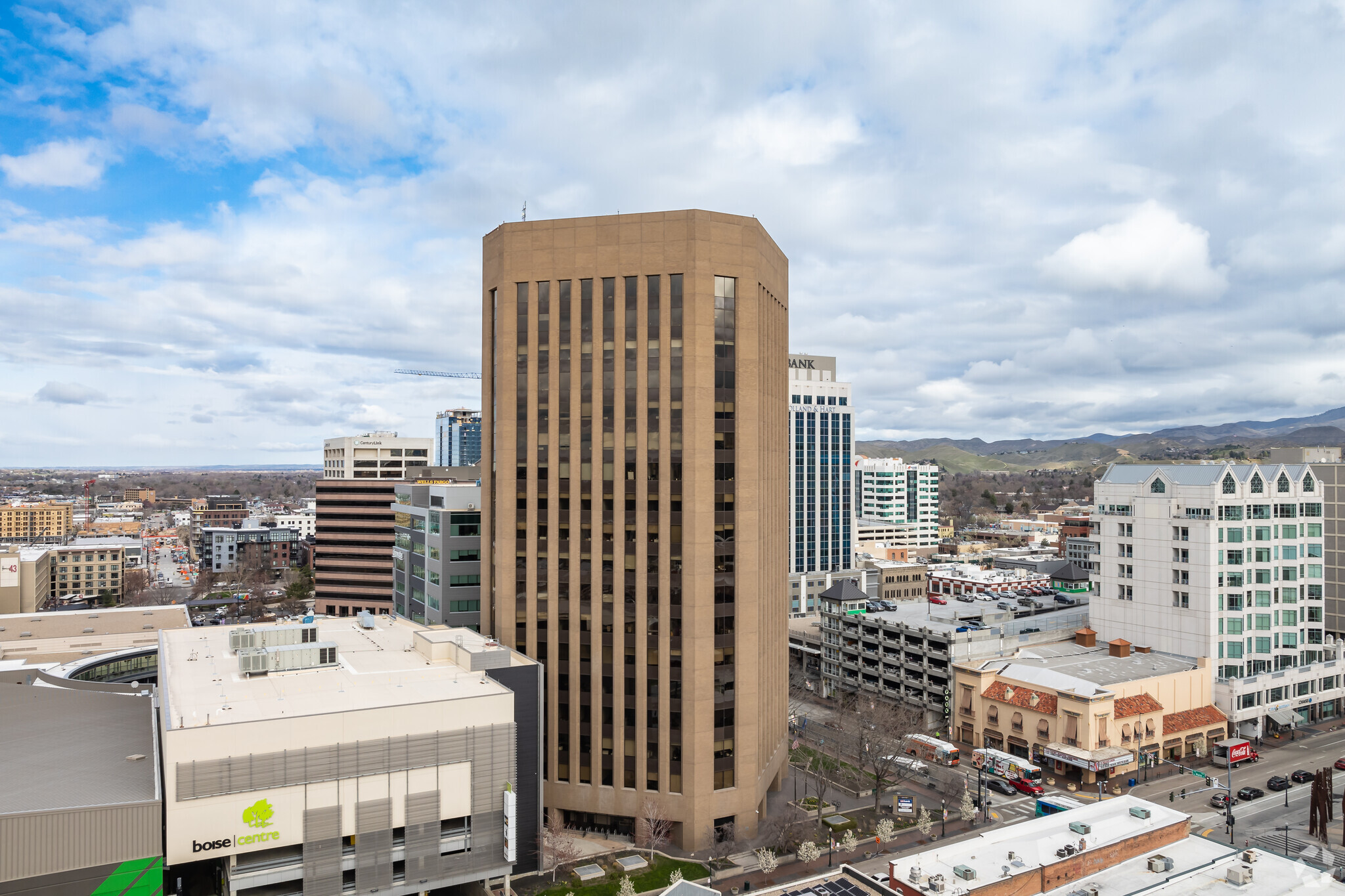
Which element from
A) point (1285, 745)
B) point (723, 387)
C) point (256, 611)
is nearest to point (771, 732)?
point (723, 387)

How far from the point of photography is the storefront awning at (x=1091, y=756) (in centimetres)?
8906

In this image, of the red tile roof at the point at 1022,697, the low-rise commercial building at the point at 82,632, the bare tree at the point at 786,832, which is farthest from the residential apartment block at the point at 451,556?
the red tile roof at the point at 1022,697

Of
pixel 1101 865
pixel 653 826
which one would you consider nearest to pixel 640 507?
pixel 653 826

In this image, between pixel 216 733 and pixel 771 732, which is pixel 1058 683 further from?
pixel 216 733

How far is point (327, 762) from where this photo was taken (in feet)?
180

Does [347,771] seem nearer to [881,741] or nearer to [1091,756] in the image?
[881,741]

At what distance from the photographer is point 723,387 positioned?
251ft

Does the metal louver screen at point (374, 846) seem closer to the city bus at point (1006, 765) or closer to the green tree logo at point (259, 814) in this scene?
the green tree logo at point (259, 814)

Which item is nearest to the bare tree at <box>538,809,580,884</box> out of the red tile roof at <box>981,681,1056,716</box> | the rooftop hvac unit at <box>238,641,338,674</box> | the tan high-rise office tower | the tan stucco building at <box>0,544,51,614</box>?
the tan high-rise office tower

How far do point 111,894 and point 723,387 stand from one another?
5645 centimetres

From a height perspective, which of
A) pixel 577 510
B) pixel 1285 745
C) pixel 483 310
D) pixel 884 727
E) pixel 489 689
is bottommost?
pixel 1285 745

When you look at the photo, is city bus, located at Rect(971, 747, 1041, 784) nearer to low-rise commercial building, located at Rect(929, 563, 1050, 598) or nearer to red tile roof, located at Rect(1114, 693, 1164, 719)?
red tile roof, located at Rect(1114, 693, 1164, 719)

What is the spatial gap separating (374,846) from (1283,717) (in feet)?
361

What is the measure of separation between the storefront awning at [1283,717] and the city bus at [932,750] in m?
42.5
